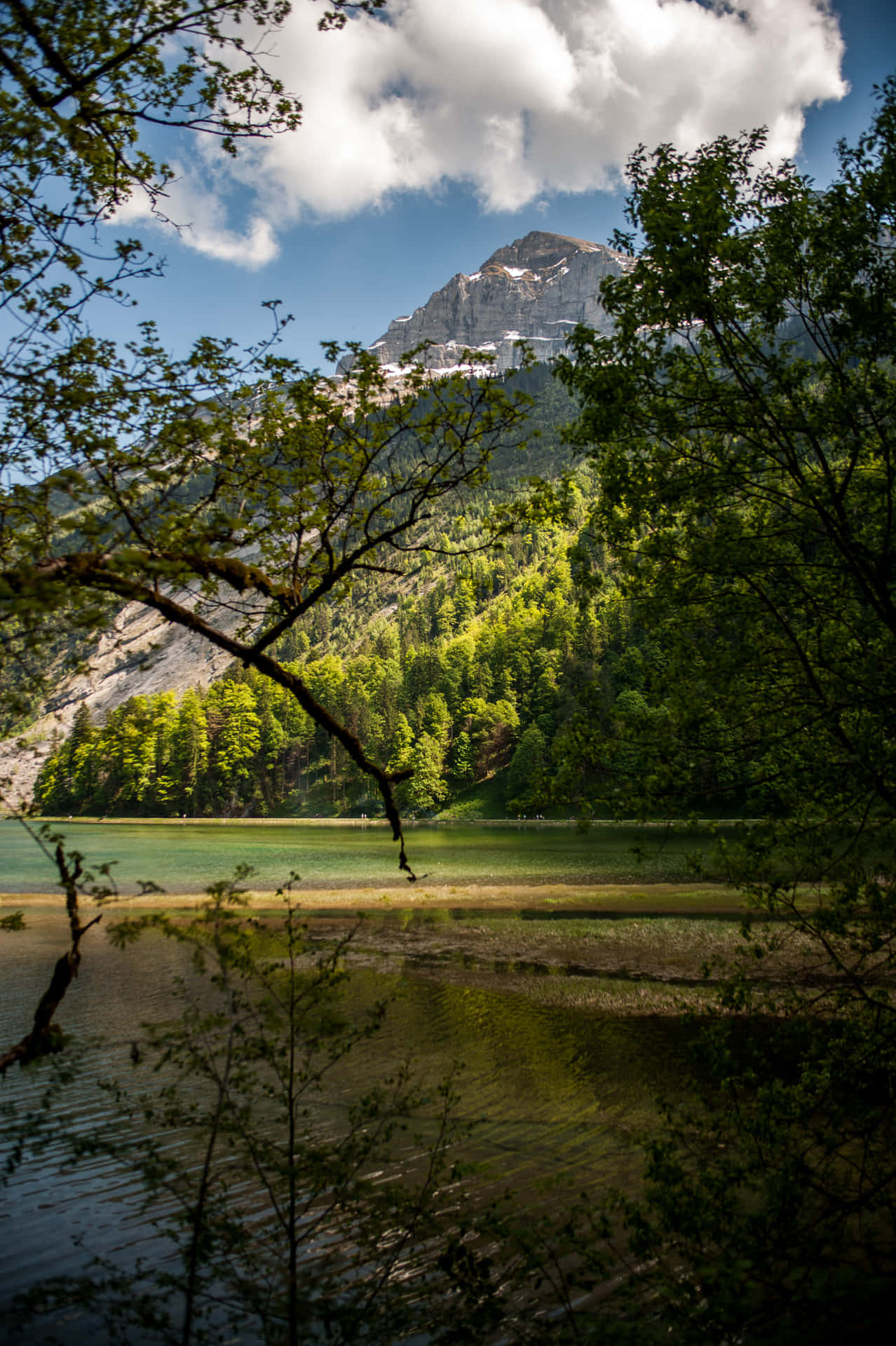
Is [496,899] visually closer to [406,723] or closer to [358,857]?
[358,857]

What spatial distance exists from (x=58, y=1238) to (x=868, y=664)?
9599 millimetres

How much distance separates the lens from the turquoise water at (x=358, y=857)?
124ft

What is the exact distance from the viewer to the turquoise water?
124 feet

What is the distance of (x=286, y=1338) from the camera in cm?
593

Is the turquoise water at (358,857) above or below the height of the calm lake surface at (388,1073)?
below

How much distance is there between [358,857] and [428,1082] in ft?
130

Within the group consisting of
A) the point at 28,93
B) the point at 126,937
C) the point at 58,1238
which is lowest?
the point at 58,1238

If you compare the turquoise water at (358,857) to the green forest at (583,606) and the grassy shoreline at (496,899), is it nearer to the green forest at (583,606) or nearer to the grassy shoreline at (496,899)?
the grassy shoreline at (496,899)

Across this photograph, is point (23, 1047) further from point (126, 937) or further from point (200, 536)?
point (200, 536)

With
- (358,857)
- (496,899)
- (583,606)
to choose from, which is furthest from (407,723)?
(583,606)

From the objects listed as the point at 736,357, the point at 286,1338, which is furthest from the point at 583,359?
the point at 286,1338

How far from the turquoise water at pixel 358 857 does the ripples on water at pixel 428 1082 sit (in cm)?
815

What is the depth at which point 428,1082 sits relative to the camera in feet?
39.3

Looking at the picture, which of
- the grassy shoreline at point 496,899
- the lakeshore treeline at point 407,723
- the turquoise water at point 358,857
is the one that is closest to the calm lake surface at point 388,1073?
the grassy shoreline at point 496,899
